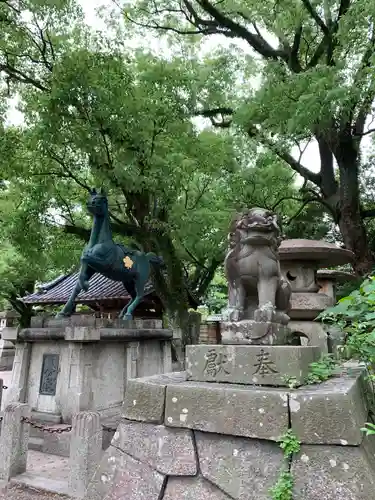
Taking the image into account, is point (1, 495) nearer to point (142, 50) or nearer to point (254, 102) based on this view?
point (254, 102)

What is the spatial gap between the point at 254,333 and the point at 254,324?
0.23 ft

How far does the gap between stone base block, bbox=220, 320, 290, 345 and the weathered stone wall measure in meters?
0.38

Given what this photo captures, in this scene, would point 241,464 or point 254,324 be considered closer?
point 241,464

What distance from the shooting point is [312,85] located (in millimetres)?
7582

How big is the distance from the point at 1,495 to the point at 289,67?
1127 cm

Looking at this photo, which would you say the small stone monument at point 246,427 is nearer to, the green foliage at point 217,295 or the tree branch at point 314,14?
the tree branch at point 314,14

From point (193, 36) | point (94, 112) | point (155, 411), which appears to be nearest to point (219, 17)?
point (193, 36)

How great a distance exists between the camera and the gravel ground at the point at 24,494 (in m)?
4.29

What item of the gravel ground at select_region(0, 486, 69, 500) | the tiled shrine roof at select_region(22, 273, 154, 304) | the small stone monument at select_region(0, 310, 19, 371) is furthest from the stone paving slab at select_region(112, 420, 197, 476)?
the small stone monument at select_region(0, 310, 19, 371)

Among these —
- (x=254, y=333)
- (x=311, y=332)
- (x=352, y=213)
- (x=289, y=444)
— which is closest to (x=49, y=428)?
(x=254, y=333)

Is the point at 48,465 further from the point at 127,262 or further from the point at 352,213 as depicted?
the point at 352,213

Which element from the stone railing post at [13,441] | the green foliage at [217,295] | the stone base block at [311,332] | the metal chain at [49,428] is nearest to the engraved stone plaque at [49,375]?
the metal chain at [49,428]

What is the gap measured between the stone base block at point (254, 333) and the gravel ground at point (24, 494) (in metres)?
2.78

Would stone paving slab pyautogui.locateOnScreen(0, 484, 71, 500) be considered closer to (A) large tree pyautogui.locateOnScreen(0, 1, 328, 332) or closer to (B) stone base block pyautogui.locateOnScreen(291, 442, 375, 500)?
(B) stone base block pyautogui.locateOnScreen(291, 442, 375, 500)
